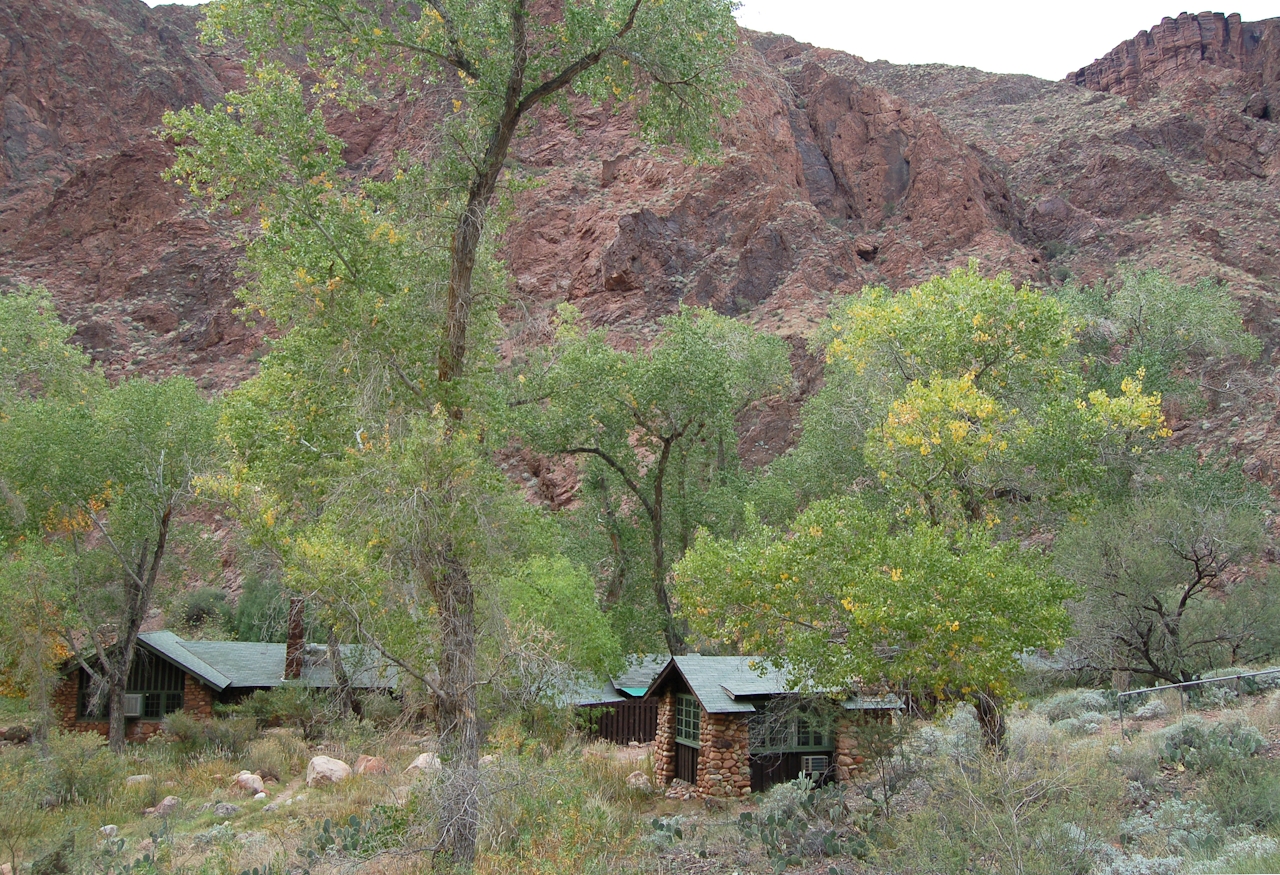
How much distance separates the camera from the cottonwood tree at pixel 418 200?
10.7m

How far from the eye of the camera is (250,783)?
18.8m

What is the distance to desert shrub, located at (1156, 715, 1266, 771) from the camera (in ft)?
38.5

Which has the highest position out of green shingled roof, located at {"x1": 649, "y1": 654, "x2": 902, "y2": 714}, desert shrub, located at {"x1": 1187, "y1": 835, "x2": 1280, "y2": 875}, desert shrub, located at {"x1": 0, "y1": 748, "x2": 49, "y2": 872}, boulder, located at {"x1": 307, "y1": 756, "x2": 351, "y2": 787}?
desert shrub, located at {"x1": 1187, "y1": 835, "x2": 1280, "y2": 875}

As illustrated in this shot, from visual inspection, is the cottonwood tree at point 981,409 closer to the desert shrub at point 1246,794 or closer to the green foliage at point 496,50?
the desert shrub at point 1246,794

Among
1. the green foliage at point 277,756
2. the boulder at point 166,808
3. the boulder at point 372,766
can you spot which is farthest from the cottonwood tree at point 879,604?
the green foliage at point 277,756

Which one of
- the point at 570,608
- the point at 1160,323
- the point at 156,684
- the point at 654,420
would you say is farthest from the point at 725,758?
the point at 1160,323

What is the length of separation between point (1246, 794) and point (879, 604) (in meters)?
4.55

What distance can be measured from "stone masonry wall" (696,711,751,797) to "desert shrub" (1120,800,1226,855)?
786cm

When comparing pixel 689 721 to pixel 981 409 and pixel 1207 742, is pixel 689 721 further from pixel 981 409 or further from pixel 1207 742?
pixel 1207 742

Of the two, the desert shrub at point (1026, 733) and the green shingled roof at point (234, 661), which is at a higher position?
the desert shrub at point (1026, 733)

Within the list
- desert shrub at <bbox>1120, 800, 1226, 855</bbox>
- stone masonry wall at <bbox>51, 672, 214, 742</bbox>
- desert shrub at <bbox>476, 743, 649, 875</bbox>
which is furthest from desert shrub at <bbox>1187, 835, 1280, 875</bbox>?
stone masonry wall at <bbox>51, 672, 214, 742</bbox>

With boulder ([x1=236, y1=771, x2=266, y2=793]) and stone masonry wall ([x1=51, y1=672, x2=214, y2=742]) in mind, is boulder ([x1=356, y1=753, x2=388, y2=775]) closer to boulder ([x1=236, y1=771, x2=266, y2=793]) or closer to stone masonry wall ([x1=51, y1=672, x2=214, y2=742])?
boulder ([x1=236, y1=771, x2=266, y2=793])

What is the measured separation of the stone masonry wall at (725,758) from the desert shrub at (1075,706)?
22.4ft

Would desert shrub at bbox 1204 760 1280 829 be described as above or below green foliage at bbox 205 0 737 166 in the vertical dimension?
below
